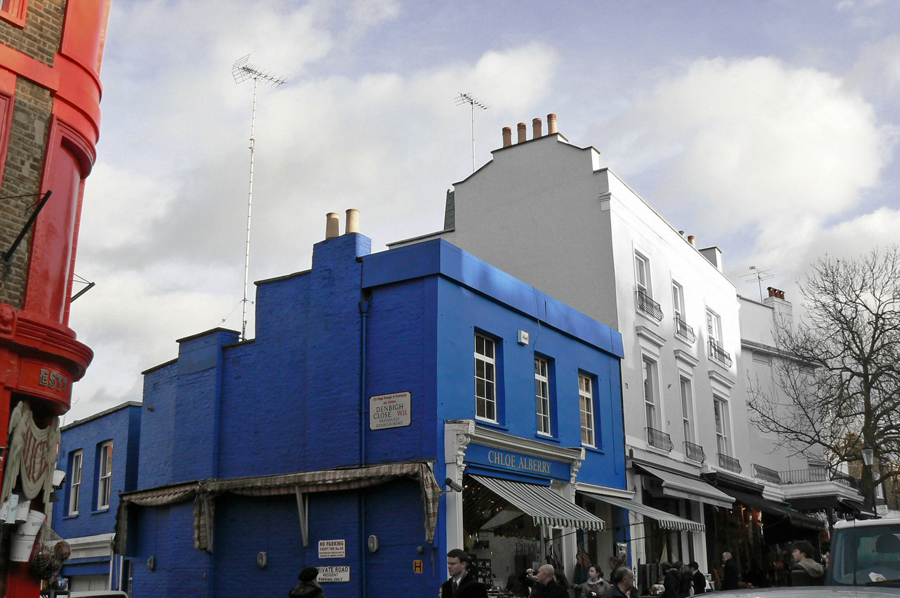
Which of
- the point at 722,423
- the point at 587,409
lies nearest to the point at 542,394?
the point at 587,409

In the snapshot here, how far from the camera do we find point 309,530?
15.5 meters

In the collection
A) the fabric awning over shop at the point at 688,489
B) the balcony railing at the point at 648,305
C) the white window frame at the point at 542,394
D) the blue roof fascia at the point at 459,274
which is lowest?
the fabric awning over shop at the point at 688,489

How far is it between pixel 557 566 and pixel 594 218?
Result: 376 inches

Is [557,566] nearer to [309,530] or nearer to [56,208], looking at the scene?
[309,530]

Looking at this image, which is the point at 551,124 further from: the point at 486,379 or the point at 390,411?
the point at 390,411

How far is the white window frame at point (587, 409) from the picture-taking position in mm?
19922

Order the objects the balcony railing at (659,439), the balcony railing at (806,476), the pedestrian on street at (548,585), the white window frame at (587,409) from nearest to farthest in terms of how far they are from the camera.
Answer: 1. the pedestrian on street at (548,585)
2. the white window frame at (587,409)
3. the balcony railing at (659,439)
4. the balcony railing at (806,476)

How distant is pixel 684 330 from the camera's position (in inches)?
1030

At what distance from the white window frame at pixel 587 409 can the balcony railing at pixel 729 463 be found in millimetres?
9000

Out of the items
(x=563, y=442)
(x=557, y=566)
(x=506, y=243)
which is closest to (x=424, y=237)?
(x=506, y=243)

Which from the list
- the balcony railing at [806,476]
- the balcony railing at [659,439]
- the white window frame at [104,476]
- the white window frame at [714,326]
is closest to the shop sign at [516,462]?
the balcony railing at [659,439]

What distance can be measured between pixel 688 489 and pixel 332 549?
34.9 ft

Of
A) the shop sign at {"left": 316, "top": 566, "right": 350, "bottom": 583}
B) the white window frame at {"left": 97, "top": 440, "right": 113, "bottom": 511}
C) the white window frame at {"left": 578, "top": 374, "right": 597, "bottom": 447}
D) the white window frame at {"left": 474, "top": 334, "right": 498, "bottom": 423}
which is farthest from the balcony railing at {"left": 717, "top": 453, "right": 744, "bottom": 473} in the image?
the white window frame at {"left": 97, "top": 440, "right": 113, "bottom": 511}

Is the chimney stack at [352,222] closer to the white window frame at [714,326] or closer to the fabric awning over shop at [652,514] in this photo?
the fabric awning over shop at [652,514]
